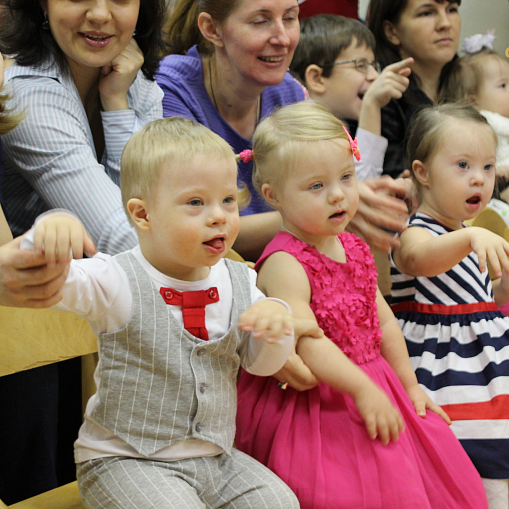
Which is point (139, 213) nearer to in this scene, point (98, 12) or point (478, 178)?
point (98, 12)

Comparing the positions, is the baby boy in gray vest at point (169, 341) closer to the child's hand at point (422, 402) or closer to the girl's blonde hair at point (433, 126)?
the child's hand at point (422, 402)

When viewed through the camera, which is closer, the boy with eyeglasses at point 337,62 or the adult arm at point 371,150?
the adult arm at point 371,150

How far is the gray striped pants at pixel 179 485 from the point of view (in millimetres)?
787

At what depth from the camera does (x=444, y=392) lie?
1180mm

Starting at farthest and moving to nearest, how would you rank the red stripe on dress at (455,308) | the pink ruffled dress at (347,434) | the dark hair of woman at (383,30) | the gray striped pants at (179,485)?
the dark hair of woman at (383,30) → the red stripe on dress at (455,308) → the pink ruffled dress at (347,434) → the gray striped pants at (179,485)

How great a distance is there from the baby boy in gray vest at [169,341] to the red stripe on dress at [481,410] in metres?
0.44

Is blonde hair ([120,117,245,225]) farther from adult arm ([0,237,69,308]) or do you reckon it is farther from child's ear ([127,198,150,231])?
adult arm ([0,237,69,308])

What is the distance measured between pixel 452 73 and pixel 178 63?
1020mm

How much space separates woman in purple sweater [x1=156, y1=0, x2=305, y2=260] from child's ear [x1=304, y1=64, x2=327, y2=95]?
0.36 m

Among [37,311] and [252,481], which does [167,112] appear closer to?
[37,311]

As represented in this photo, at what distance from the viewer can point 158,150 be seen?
0.86m

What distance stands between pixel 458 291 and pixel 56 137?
85 centimetres

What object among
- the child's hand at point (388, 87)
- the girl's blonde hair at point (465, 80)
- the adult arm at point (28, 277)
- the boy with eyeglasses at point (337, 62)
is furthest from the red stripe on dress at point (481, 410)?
the girl's blonde hair at point (465, 80)

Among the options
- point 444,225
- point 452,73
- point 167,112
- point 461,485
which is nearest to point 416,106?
point 452,73
